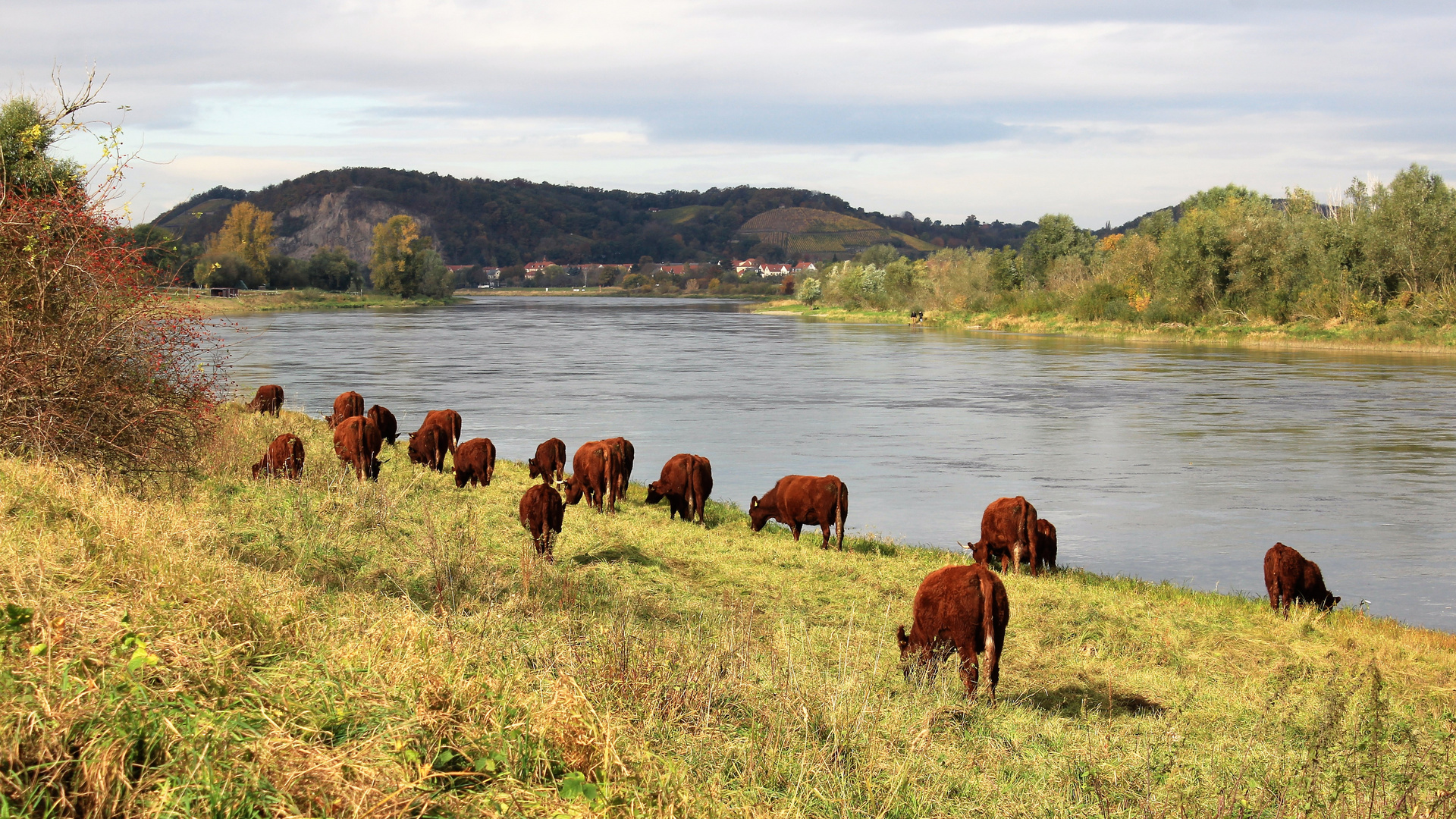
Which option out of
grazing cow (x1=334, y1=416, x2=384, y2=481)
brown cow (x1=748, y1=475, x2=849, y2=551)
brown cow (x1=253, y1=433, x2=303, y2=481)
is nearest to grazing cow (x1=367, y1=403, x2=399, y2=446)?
grazing cow (x1=334, y1=416, x2=384, y2=481)

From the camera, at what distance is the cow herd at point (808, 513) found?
818 centimetres

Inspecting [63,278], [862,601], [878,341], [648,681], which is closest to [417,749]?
[648,681]

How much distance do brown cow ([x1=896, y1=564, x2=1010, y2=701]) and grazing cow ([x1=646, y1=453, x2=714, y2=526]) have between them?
7.09 meters

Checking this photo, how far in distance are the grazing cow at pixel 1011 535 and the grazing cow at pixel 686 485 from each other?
13.4 feet

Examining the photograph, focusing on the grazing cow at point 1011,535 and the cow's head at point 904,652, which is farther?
the grazing cow at point 1011,535

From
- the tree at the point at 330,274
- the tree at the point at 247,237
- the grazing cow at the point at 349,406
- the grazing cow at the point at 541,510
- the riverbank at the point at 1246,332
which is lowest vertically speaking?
the grazing cow at the point at 541,510

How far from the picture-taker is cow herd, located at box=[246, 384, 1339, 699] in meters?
8.18

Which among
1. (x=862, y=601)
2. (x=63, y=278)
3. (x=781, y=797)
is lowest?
(x=862, y=601)

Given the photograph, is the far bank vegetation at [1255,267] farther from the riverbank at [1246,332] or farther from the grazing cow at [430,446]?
the grazing cow at [430,446]

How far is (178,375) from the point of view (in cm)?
1373

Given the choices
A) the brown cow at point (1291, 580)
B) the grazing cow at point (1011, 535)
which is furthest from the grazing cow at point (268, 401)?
the brown cow at point (1291, 580)

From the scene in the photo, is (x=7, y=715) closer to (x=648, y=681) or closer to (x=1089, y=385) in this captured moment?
(x=648, y=681)

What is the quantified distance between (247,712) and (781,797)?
2.38 metres

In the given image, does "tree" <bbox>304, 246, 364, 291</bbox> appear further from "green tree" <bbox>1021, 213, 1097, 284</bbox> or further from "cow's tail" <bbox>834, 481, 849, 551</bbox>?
"cow's tail" <bbox>834, 481, 849, 551</bbox>
